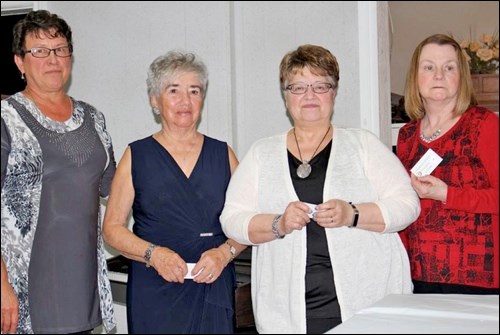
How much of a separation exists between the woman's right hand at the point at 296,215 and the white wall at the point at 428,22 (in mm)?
2829

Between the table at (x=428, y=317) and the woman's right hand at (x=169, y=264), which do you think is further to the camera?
the woman's right hand at (x=169, y=264)

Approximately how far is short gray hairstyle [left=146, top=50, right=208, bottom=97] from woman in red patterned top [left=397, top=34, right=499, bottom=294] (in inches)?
27.5

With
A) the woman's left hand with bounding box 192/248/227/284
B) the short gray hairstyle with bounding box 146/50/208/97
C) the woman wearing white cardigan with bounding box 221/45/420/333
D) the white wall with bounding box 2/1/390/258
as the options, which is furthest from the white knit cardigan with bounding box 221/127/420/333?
the white wall with bounding box 2/1/390/258

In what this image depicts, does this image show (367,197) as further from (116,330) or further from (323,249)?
(116,330)

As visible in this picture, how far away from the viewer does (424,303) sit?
1.52 metres

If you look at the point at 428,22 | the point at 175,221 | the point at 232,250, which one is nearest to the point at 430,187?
the point at 232,250

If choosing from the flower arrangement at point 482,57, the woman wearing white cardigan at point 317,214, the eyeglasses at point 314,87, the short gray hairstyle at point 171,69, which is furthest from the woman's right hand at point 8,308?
the flower arrangement at point 482,57

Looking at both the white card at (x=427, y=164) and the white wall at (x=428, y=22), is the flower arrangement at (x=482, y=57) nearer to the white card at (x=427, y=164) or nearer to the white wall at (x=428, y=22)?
the white card at (x=427, y=164)

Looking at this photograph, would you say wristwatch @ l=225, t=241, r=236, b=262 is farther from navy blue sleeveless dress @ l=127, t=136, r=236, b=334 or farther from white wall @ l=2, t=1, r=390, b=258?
white wall @ l=2, t=1, r=390, b=258

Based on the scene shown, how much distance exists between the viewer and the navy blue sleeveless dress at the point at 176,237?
201 centimetres

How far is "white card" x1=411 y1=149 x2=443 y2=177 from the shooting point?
6.17 feet

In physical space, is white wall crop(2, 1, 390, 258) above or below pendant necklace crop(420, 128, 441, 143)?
above

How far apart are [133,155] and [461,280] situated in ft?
3.61

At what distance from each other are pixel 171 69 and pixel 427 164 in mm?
859
